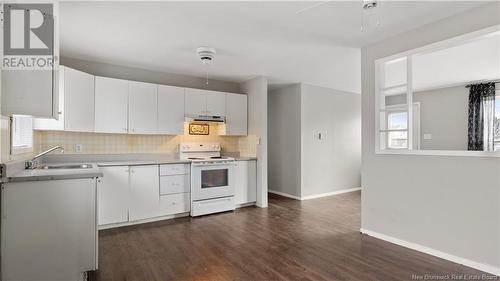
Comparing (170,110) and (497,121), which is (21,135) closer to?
(170,110)

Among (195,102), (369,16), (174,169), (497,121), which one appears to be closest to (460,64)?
(497,121)

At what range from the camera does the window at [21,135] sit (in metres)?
2.50

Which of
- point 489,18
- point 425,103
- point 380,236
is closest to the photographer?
point 489,18

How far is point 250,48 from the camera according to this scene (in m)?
3.43

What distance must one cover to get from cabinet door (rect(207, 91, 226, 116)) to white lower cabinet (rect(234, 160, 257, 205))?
98cm

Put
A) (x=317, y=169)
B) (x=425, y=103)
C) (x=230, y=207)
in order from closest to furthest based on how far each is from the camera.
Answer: (x=230, y=207) < (x=317, y=169) < (x=425, y=103)

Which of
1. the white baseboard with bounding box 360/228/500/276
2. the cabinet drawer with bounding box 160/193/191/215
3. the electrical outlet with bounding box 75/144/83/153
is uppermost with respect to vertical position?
the electrical outlet with bounding box 75/144/83/153

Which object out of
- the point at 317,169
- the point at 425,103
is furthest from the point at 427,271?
the point at 425,103

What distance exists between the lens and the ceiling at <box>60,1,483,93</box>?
241 centimetres

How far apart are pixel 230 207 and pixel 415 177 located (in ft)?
9.15

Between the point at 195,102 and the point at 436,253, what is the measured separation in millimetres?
3860

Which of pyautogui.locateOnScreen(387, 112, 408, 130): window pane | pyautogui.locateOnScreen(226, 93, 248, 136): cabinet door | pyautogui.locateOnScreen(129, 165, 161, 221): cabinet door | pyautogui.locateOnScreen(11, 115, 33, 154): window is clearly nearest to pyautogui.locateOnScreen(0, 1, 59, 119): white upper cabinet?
pyautogui.locateOnScreen(11, 115, 33, 154): window

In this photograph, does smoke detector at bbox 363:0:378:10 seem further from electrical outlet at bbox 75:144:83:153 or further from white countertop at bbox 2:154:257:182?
electrical outlet at bbox 75:144:83:153

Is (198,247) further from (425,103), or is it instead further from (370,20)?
(425,103)
